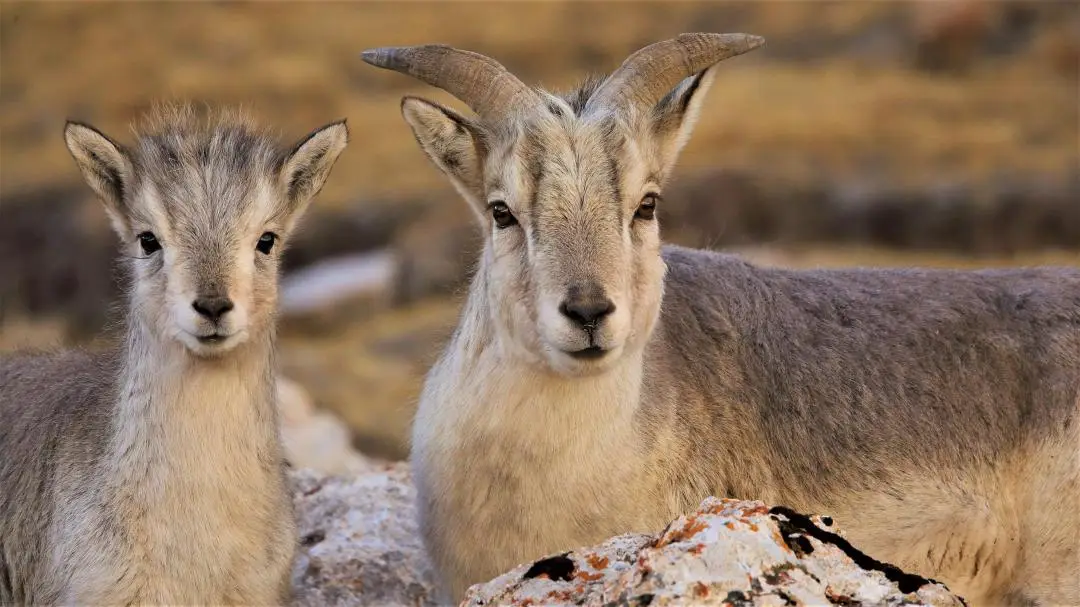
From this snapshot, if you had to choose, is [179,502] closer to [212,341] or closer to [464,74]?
[212,341]

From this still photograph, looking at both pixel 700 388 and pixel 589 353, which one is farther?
pixel 700 388

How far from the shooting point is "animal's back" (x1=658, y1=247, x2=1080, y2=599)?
10.1m

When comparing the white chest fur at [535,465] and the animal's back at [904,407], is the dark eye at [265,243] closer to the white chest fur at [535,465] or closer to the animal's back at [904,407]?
the white chest fur at [535,465]

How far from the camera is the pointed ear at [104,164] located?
9492 millimetres

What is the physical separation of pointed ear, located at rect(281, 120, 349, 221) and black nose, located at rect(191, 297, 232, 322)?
132 cm

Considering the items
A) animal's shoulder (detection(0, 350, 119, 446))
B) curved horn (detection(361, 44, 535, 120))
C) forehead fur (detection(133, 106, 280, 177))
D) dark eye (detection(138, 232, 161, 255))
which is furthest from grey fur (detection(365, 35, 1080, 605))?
animal's shoulder (detection(0, 350, 119, 446))

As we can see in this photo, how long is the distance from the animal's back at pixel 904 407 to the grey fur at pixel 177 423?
2930 mm

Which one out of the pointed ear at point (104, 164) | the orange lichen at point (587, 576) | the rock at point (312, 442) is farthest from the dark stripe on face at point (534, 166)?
the rock at point (312, 442)

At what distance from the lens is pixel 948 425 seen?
10.3 meters

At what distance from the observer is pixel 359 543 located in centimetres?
1141

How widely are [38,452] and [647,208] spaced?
175 inches

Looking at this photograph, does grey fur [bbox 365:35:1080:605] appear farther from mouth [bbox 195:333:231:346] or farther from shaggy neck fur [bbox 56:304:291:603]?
mouth [bbox 195:333:231:346]

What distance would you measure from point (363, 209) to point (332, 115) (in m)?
7.75

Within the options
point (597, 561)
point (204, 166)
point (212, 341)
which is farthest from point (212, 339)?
point (597, 561)
